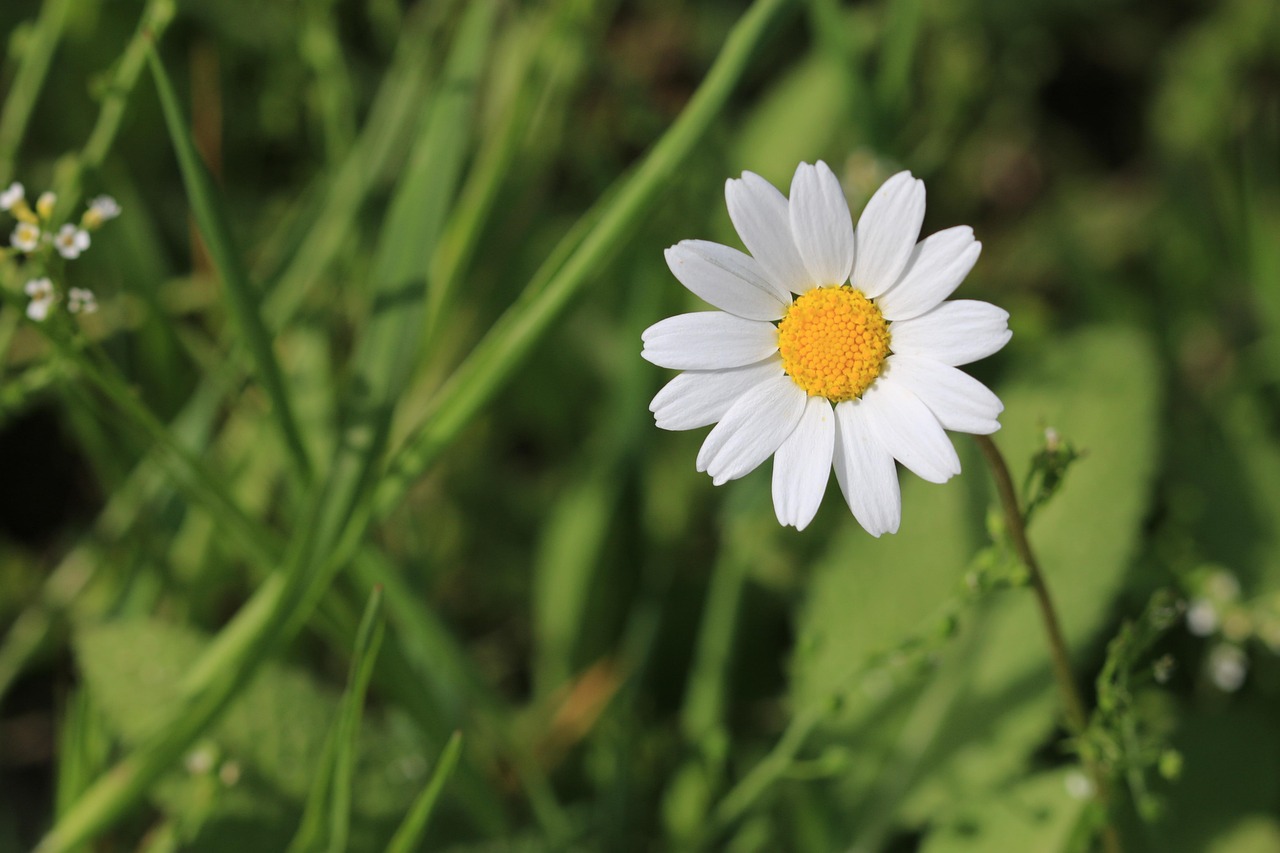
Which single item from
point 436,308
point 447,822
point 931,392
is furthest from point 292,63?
point 931,392

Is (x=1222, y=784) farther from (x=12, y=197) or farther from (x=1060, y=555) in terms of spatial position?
(x=12, y=197)

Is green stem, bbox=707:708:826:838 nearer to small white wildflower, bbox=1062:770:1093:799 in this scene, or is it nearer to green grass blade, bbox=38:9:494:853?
small white wildflower, bbox=1062:770:1093:799

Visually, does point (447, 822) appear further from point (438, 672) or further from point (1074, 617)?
point (1074, 617)

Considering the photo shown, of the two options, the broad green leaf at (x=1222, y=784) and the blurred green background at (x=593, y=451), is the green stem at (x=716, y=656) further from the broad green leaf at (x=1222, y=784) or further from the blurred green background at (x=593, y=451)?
the broad green leaf at (x=1222, y=784)

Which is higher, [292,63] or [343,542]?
[292,63]

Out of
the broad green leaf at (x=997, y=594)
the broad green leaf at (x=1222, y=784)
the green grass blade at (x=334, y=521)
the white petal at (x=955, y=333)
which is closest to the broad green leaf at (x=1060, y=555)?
the broad green leaf at (x=997, y=594)

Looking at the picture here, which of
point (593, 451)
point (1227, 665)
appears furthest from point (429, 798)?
point (1227, 665)

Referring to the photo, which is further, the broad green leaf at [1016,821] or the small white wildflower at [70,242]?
the broad green leaf at [1016,821]
